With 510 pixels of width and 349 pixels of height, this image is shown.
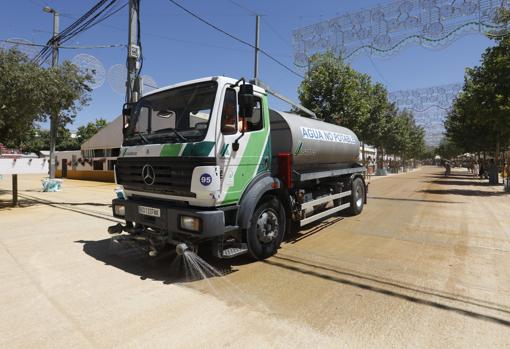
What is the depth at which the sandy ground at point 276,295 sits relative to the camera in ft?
10.5

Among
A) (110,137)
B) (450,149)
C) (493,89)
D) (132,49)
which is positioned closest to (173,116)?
(132,49)

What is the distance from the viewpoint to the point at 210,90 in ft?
16.0

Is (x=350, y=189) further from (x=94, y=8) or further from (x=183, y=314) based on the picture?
(x=94, y=8)

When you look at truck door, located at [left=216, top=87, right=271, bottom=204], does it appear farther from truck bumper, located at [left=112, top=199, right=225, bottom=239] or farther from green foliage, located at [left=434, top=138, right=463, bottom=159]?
green foliage, located at [left=434, top=138, right=463, bottom=159]

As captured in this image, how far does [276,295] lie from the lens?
13.6 ft

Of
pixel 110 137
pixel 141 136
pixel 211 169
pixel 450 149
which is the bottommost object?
pixel 211 169

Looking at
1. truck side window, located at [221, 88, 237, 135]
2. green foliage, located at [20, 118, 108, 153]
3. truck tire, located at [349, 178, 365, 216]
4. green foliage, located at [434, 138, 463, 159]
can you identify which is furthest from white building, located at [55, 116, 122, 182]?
green foliage, located at [434, 138, 463, 159]

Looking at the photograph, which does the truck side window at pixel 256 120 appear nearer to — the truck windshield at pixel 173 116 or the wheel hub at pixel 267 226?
the truck windshield at pixel 173 116

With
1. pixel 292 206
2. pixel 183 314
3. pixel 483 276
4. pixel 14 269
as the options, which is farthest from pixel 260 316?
pixel 14 269

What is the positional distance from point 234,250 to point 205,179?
1186 mm

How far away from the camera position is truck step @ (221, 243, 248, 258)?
4.71 m

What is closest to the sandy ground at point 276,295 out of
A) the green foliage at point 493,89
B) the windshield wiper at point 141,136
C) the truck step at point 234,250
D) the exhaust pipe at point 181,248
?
the truck step at point 234,250

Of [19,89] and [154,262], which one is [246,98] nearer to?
[154,262]

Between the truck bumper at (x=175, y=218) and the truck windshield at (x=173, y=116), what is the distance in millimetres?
979
